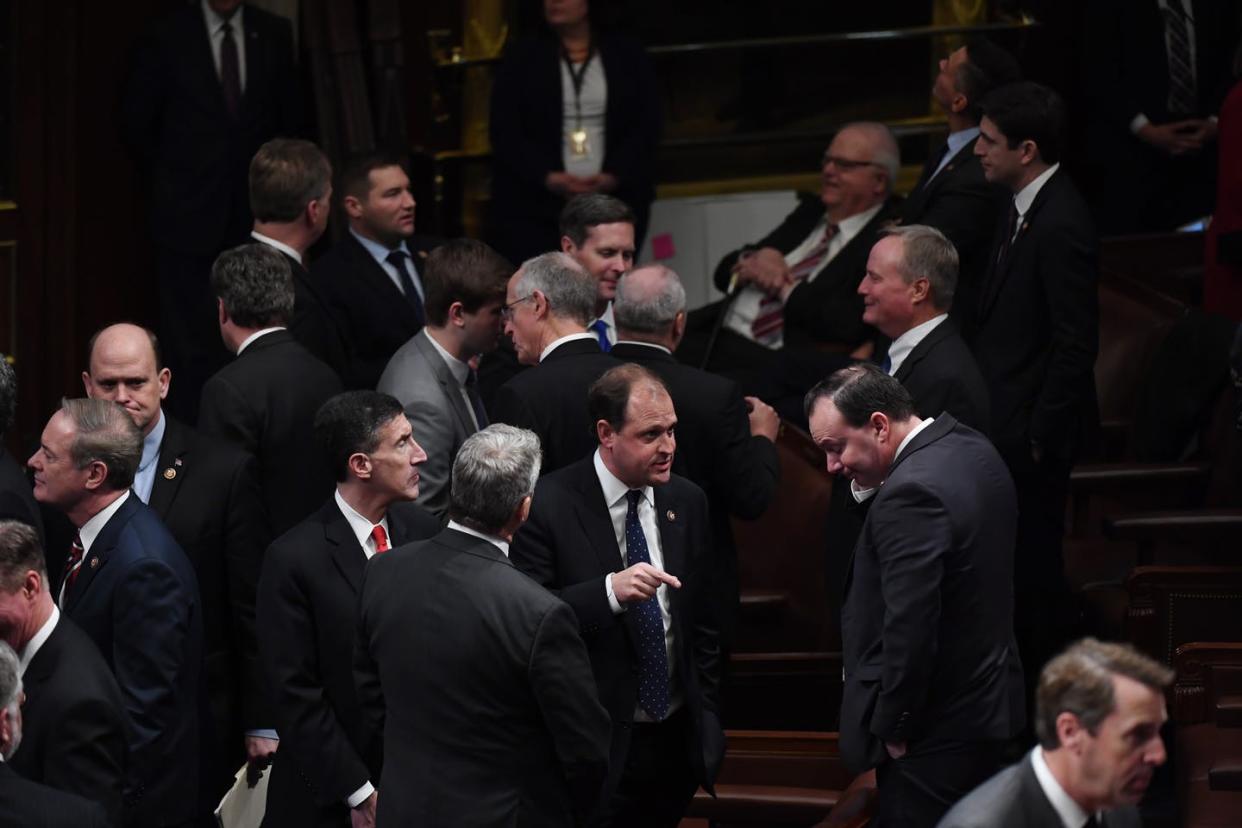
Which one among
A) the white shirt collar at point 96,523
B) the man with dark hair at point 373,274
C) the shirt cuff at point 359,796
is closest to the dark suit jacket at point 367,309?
the man with dark hair at point 373,274

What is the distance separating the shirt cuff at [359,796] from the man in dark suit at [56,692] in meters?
0.61

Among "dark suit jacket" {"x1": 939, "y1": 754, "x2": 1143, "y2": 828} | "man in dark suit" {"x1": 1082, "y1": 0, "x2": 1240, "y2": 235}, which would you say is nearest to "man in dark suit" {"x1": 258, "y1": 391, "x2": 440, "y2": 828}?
"dark suit jacket" {"x1": 939, "y1": 754, "x2": 1143, "y2": 828}

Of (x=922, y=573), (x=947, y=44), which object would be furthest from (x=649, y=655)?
(x=947, y=44)

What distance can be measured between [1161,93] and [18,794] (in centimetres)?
572

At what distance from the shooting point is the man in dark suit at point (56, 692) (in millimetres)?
3875

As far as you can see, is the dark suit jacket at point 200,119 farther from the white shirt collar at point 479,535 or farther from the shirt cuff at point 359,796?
the white shirt collar at point 479,535

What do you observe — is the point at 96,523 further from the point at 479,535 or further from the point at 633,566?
the point at 633,566

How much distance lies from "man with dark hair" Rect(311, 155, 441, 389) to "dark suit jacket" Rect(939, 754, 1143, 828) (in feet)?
10.5

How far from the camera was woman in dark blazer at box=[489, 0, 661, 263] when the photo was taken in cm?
773

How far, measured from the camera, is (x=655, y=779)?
16.2 feet

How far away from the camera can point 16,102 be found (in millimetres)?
7770

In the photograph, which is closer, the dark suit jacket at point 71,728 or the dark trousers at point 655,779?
the dark suit jacket at point 71,728

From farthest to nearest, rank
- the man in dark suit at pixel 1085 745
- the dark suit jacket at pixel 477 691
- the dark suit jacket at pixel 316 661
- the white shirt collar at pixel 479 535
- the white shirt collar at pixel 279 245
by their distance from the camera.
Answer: the white shirt collar at pixel 279 245, the dark suit jacket at pixel 316 661, the white shirt collar at pixel 479 535, the dark suit jacket at pixel 477 691, the man in dark suit at pixel 1085 745

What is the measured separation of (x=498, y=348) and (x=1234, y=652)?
7.04 ft
